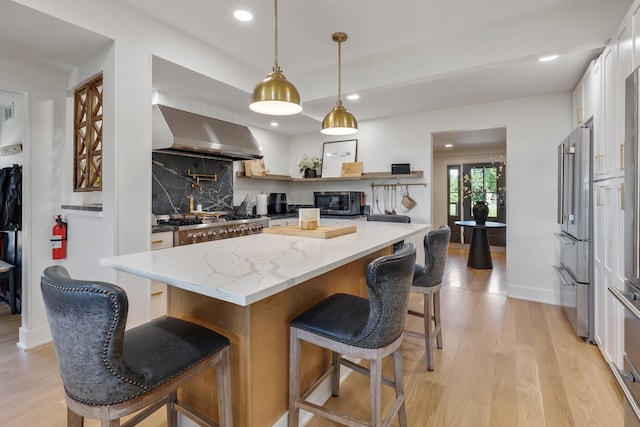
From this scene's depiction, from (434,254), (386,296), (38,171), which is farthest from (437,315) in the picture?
(38,171)

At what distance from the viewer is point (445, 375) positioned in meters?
2.15

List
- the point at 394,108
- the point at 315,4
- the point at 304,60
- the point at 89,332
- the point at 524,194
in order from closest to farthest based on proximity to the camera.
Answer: the point at 89,332, the point at 315,4, the point at 304,60, the point at 524,194, the point at 394,108

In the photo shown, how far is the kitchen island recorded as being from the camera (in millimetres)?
1169

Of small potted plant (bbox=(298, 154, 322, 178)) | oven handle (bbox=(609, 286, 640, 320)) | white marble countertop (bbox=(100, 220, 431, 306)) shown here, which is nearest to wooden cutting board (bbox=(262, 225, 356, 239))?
white marble countertop (bbox=(100, 220, 431, 306))

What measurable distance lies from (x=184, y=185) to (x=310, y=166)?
202 cm

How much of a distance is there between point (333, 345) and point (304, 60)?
2.86 metres

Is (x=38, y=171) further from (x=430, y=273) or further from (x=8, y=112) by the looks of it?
(x=430, y=273)

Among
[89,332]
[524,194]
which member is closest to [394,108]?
[524,194]

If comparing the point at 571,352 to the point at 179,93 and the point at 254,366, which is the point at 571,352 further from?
the point at 179,93

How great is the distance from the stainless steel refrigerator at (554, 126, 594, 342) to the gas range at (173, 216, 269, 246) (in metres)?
3.11

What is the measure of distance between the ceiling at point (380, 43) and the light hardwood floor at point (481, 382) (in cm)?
230

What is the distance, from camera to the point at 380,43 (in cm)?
295

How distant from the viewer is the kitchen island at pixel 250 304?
3.84 feet

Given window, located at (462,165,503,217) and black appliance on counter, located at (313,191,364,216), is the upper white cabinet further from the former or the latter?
window, located at (462,165,503,217)
